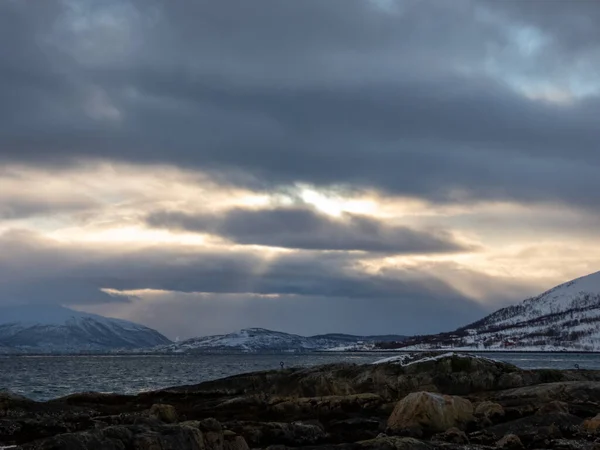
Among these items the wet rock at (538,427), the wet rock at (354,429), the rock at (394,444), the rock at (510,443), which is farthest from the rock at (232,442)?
the wet rock at (538,427)

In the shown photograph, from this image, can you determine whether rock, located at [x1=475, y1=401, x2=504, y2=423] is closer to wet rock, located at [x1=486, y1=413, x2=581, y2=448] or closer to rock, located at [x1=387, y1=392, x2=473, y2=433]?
rock, located at [x1=387, y1=392, x2=473, y2=433]

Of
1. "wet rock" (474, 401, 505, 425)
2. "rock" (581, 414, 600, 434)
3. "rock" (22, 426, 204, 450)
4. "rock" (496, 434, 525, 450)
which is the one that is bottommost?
"rock" (496, 434, 525, 450)

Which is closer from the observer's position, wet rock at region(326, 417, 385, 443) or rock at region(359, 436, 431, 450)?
rock at region(359, 436, 431, 450)

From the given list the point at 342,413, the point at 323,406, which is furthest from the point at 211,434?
the point at 323,406

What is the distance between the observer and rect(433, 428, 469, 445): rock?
4635 cm

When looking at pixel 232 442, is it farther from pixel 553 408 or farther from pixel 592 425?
pixel 553 408

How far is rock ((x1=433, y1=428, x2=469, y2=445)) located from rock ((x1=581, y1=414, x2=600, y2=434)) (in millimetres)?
9203

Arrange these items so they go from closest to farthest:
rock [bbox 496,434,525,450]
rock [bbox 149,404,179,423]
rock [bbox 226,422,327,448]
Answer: rock [bbox 496,434,525,450], rock [bbox 226,422,327,448], rock [bbox 149,404,179,423]

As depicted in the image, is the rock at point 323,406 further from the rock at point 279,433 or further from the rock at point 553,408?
the rock at point 553,408

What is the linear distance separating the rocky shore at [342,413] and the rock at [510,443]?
0.08 metres

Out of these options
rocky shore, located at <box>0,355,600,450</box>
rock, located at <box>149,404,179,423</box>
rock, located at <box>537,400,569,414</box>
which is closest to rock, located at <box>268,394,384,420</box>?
rocky shore, located at <box>0,355,600,450</box>

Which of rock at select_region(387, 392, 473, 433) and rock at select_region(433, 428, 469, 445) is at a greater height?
rock at select_region(387, 392, 473, 433)

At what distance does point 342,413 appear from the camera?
6088 cm

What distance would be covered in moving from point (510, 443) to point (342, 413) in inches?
747
